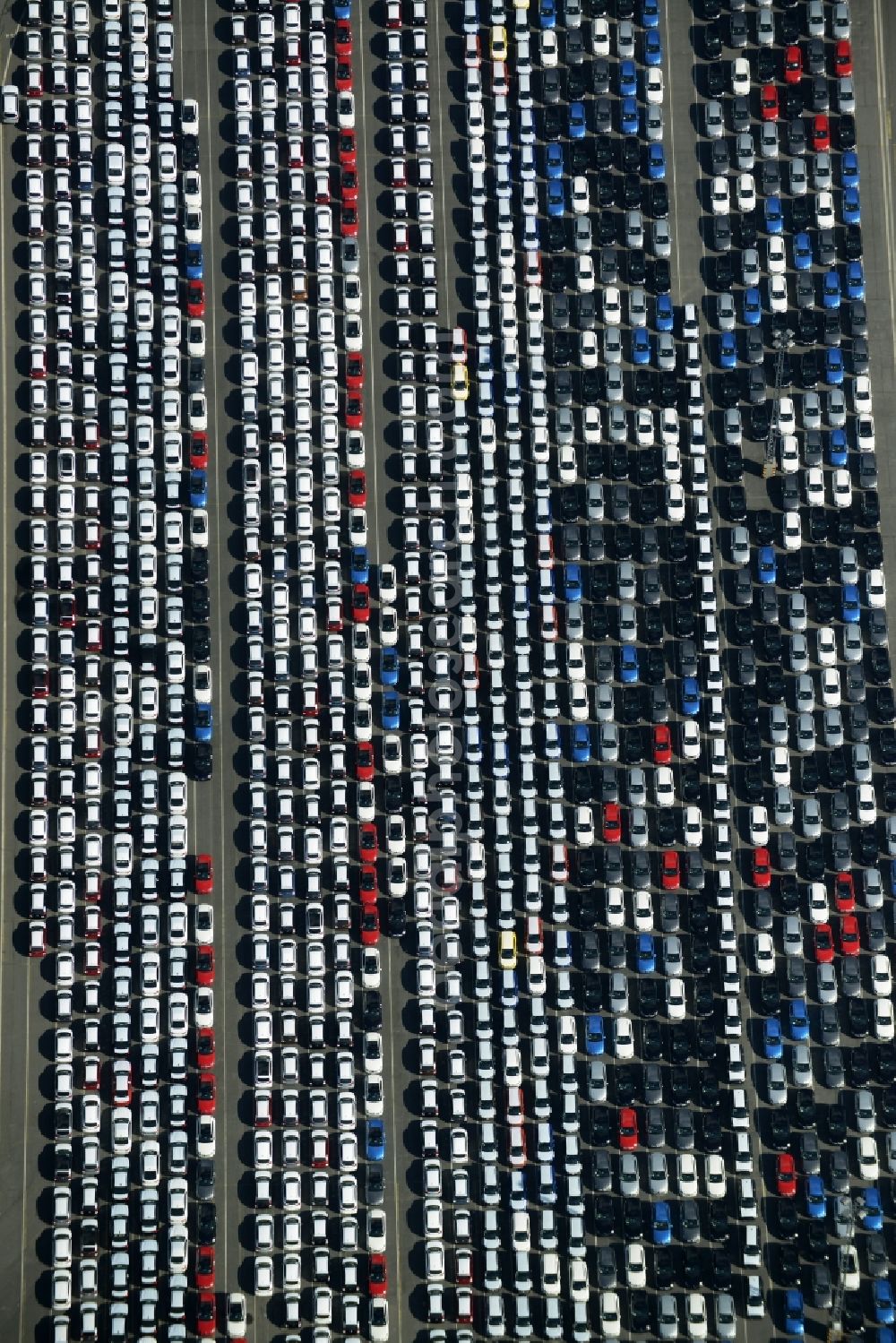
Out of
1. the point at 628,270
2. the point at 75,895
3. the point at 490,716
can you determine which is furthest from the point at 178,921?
the point at 628,270

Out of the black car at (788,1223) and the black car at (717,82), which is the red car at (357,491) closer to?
the black car at (717,82)

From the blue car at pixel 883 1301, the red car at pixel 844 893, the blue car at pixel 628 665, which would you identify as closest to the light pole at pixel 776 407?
the blue car at pixel 628 665

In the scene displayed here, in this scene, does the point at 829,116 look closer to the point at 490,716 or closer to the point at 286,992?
the point at 490,716

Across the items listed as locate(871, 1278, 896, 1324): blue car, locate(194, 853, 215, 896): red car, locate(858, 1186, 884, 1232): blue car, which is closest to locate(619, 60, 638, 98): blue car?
locate(194, 853, 215, 896): red car

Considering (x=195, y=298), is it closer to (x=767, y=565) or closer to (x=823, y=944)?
(x=767, y=565)

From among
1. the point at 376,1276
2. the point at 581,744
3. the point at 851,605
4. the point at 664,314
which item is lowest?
the point at 376,1276

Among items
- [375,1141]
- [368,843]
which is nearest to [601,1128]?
[375,1141]
